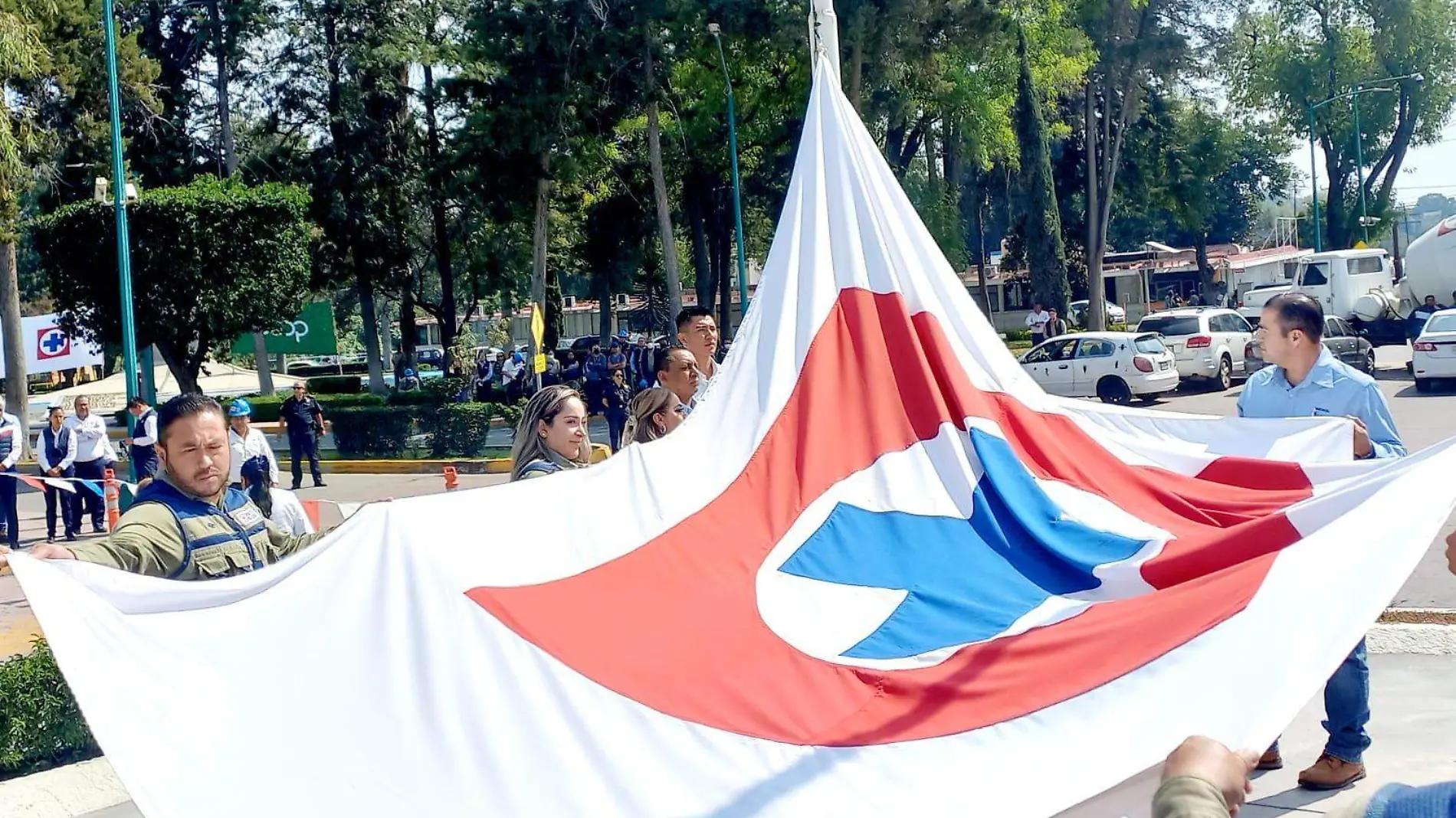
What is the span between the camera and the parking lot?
28.9ft

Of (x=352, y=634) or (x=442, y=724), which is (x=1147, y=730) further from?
(x=352, y=634)

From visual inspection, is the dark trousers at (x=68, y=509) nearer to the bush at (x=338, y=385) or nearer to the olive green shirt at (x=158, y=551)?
the olive green shirt at (x=158, y=551)

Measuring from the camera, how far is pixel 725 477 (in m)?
5.41

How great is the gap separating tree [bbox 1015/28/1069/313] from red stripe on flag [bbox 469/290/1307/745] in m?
39.4

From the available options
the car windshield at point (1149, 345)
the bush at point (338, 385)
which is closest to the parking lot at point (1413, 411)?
the car windshield at point (1149, 345)

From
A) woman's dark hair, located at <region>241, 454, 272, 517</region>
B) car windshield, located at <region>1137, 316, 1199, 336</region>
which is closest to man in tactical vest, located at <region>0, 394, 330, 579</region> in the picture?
woman's dark hair, located at <region>241, 454, 272, 517</region>

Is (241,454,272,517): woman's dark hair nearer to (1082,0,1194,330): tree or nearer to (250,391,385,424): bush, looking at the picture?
(250,391,385,424): bush

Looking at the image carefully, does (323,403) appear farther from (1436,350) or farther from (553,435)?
(553,435)

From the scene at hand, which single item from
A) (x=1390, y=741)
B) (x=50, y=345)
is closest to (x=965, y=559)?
(x=1390, y=741)

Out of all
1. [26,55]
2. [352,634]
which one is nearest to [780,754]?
[352,634]

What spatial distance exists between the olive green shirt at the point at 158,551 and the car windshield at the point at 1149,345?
22530 mm

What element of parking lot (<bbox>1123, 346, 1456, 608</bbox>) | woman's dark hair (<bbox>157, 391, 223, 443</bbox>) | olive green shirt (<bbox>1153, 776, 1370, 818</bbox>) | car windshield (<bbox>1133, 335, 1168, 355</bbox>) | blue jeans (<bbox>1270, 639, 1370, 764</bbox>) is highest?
woman's dark hair (<bbox>157, 391, 223, 443</bbox>)

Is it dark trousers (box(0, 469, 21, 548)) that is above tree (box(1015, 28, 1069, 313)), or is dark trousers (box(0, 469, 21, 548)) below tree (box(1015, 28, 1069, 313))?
below

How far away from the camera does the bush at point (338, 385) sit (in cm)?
5019
